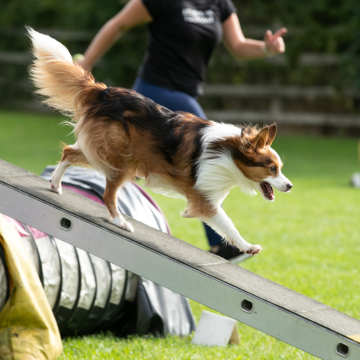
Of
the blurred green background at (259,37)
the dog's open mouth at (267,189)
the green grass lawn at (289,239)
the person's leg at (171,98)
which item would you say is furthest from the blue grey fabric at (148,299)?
the blurred green background at (259,37)

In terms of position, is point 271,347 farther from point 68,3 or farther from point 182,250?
point 68,3

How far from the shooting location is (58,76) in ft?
8.42

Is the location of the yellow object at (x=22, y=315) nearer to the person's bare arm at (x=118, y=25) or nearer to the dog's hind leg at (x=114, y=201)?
the dog's hind leg at (x=114, y=201)

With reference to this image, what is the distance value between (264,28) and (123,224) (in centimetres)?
1405

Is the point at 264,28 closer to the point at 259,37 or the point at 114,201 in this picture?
the point at 259,37

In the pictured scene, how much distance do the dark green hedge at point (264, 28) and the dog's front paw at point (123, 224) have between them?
40.4ft

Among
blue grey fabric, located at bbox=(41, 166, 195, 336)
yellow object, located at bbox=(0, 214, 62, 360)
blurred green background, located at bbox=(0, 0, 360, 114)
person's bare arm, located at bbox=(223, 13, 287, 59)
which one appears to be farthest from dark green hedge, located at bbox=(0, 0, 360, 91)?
yellow object, located at bbox=(0, 214, 62, 360)

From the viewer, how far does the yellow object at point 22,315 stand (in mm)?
2590

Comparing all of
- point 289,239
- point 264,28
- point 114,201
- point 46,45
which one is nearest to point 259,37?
point 264,28

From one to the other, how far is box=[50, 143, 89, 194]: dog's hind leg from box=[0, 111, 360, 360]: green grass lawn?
0.63 ft

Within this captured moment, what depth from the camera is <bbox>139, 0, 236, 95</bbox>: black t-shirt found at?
377cm

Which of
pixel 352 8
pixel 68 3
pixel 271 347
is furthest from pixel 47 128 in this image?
pixel 271 347

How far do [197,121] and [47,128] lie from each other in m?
13.1

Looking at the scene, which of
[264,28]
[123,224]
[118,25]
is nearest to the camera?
[123,224]
